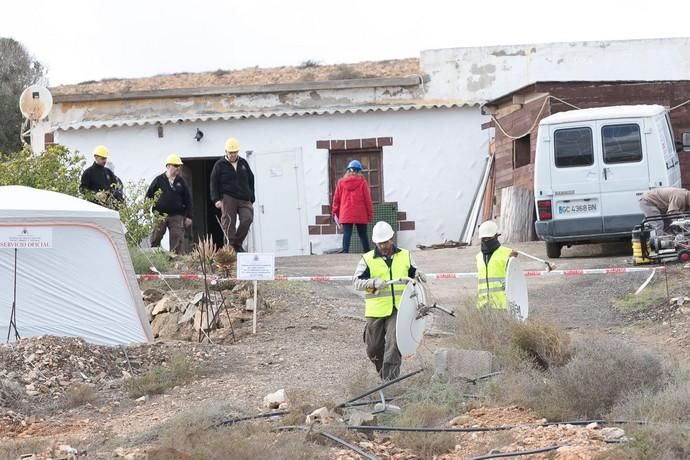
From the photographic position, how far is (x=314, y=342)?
13.4 m

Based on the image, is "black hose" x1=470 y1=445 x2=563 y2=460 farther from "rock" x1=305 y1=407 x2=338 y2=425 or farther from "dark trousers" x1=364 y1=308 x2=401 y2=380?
"dark trousers" x1=364 y1=308 x2=401 y2=380

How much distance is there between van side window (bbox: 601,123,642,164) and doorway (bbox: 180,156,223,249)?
11.2m

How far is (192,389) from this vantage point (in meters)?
11.4

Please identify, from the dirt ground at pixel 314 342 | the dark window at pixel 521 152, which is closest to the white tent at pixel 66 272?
the dirt ground at pixel 314 342

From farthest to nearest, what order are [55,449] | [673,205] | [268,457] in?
1. [673,205]
2. [55,449]
3. [268,457]

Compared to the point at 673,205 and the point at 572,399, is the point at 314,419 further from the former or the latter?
the point at 673,205

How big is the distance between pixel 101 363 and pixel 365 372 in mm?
3056

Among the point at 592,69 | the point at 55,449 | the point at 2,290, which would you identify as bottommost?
the point at 55,449

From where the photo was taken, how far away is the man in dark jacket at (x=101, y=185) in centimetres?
1744

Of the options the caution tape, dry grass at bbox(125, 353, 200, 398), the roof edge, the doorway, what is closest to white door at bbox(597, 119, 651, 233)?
the caution tape

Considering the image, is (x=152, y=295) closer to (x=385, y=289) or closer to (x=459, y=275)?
(x=459, y=275)

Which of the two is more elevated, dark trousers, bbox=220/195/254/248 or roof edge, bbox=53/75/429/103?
roof edge, bbox=53/75/429/103

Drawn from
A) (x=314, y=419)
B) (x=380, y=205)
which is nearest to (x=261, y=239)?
(x=380, y=205)

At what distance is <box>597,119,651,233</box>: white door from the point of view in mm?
17016
